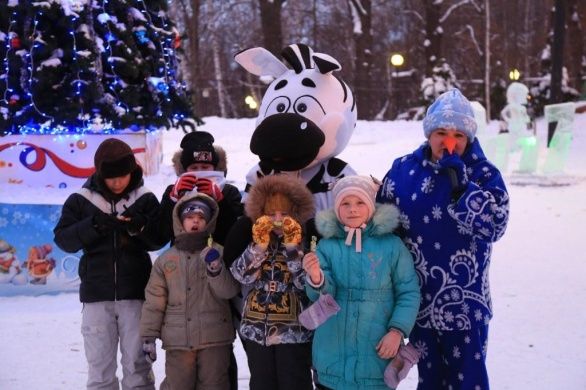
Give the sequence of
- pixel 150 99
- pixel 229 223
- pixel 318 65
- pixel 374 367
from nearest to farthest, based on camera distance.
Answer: pixel 374 367 < pixel 229 223 < pixel 318 65 < pixel 150 99

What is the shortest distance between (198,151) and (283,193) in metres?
0.76

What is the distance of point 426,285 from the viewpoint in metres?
2.96

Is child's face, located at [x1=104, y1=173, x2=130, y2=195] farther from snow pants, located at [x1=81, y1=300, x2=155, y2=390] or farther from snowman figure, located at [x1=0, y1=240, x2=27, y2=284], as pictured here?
snowman figure, located at [x1=0, y1=240, x2=27, y2=284]

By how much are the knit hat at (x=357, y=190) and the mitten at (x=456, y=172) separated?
1.08ft

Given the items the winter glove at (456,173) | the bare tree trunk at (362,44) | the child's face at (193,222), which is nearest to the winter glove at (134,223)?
the child's face at (193,222)

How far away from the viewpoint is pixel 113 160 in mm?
3471

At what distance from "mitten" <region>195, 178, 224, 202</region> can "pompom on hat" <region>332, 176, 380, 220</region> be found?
69cm

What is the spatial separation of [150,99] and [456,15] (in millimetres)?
26320

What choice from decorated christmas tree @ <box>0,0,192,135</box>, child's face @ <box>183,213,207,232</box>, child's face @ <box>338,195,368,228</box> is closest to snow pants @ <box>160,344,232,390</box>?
child's face @ <box>183,213,207,232</box>

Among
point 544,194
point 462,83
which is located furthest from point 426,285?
point 462,83

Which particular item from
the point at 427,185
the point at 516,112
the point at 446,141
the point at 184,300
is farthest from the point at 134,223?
the point at 516,112

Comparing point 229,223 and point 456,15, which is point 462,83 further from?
point 229,223

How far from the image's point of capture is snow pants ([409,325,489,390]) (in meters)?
2.93

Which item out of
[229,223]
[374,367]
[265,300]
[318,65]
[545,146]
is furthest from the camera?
[545,146]
